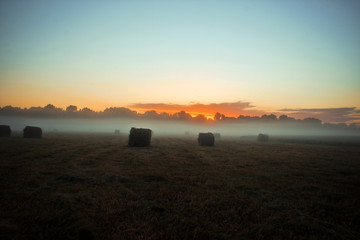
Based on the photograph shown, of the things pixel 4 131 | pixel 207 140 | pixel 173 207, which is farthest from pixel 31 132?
pixel 173 207

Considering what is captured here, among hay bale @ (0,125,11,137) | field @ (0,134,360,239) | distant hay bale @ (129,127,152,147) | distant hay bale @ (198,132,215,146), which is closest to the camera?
field @ (0,134,360,239)

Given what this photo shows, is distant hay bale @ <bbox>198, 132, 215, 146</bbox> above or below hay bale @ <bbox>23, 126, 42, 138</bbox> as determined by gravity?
below

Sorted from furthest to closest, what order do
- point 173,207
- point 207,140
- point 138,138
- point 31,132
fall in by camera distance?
point 31,132
point 207,140
point 138,138
point 173,207

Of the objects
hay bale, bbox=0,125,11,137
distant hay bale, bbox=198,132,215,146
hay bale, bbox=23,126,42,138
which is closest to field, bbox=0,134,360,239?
distant hay bale, bbox=198,132,215,146

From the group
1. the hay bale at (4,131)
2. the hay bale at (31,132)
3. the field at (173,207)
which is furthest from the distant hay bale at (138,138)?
the hay bale at (4,131)

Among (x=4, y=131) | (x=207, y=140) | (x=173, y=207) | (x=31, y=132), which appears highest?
(x=4, y=131)

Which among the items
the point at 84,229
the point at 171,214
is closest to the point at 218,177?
the point at 171,214

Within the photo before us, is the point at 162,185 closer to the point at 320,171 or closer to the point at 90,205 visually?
the point at 90,205

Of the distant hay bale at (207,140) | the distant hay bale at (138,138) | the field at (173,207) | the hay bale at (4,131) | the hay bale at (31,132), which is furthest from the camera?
the hay bale at (4,131)

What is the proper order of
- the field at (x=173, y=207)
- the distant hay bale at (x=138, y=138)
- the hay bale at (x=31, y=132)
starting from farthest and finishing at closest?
the hay bale at (x=31, y=132), the distant hay bale at (x=138, y=138), the field at (x=173, y=207)

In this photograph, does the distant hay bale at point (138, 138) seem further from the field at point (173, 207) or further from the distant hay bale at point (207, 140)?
the field at point (173, 207)

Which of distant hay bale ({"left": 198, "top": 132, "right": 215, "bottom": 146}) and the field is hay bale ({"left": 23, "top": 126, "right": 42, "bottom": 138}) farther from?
distant hay bale ({"left": 198, "top": 132, "right": 215, "bottom": 146})

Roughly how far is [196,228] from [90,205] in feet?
13.3

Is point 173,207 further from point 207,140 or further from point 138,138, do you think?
point 207,140
